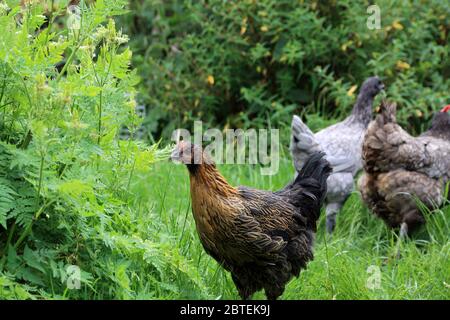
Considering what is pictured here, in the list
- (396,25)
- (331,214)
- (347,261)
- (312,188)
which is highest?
(396,25)

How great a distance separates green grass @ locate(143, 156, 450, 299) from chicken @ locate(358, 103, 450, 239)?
5.7 inches

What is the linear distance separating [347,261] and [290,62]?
2.82 metres

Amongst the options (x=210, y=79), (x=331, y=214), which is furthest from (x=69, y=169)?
(x=210, y=79)

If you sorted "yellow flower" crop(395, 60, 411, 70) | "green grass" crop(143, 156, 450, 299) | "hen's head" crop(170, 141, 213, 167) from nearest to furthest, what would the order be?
1. "hen's head" crop(170, 141, 213, 167)
2. "green grass" crop(143, 156, 450, 299)
3. "yellow flower" crop(395, 60, 411, 70)

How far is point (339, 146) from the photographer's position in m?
5.73

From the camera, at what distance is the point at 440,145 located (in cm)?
554

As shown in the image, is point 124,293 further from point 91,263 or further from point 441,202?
point 441,202

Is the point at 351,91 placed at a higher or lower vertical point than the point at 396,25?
lower

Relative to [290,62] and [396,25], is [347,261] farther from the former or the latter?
[396,25]

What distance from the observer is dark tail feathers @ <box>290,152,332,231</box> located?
413cm

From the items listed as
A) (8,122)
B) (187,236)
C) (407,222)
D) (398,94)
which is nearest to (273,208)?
(187,236)

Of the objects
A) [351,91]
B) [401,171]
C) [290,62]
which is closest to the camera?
[401,171]

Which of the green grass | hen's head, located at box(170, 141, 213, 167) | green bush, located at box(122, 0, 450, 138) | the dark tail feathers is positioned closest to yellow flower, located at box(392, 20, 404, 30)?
green bush, located at box(122, 0, 450, 138)

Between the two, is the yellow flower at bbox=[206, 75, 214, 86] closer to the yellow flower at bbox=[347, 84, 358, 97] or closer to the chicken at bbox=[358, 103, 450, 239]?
the yellow flower at bbox=[347, 84, 358, 97]
